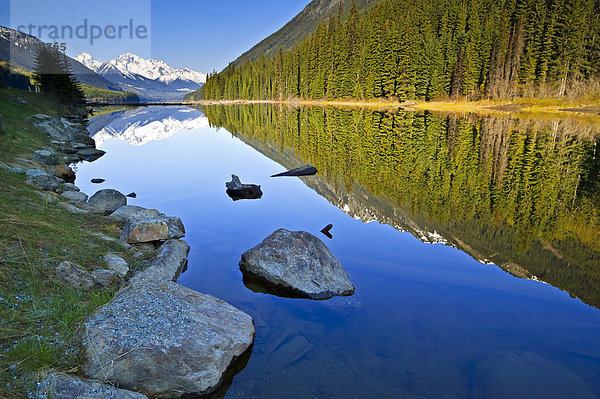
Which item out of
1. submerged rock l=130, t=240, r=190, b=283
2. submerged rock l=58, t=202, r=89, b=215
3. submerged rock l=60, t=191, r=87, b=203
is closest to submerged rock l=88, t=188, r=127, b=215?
submerged rock l=60, t=191, r=87, b=203

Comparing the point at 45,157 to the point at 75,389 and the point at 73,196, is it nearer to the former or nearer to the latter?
the point at 73,196

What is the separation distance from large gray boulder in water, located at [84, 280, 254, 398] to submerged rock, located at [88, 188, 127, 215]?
25.7 ft

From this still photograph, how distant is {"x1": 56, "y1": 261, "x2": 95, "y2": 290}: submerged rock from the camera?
6.71 m

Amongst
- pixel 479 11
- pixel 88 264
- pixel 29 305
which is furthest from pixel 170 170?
pixel 479 11

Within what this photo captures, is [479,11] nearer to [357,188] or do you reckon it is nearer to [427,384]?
[357,188]

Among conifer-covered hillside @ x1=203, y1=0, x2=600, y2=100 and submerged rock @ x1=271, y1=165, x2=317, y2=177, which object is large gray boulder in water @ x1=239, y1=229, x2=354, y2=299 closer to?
submerged rock @ x1=271, y1=165, x2=317, y2=177

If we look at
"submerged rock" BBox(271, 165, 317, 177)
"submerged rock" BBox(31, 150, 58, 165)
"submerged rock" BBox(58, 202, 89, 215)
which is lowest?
"submerged rock" BBox(58, 202, 89, 215)

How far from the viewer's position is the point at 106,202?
1335cm

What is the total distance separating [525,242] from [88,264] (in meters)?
12.9

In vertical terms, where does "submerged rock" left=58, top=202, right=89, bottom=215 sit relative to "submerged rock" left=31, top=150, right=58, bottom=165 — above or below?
below

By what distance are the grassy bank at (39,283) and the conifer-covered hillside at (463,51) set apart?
2625 inches

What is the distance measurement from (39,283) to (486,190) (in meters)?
17.1

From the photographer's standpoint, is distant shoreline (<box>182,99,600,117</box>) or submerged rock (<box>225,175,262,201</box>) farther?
distant shoreline (<box>182,99,600,117</box>)

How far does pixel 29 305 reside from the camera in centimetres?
574
